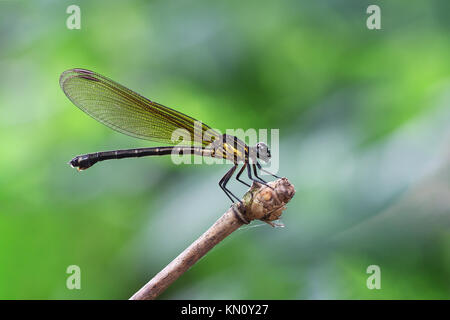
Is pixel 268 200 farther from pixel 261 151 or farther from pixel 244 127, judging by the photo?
pixel 244 127

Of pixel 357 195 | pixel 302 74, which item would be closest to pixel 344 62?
pixel 302 74

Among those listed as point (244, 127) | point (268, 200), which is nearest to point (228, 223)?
point (268, 200)

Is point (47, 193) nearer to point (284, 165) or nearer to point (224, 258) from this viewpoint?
point (224, 258)

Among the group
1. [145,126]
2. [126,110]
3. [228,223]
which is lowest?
[228,223]
